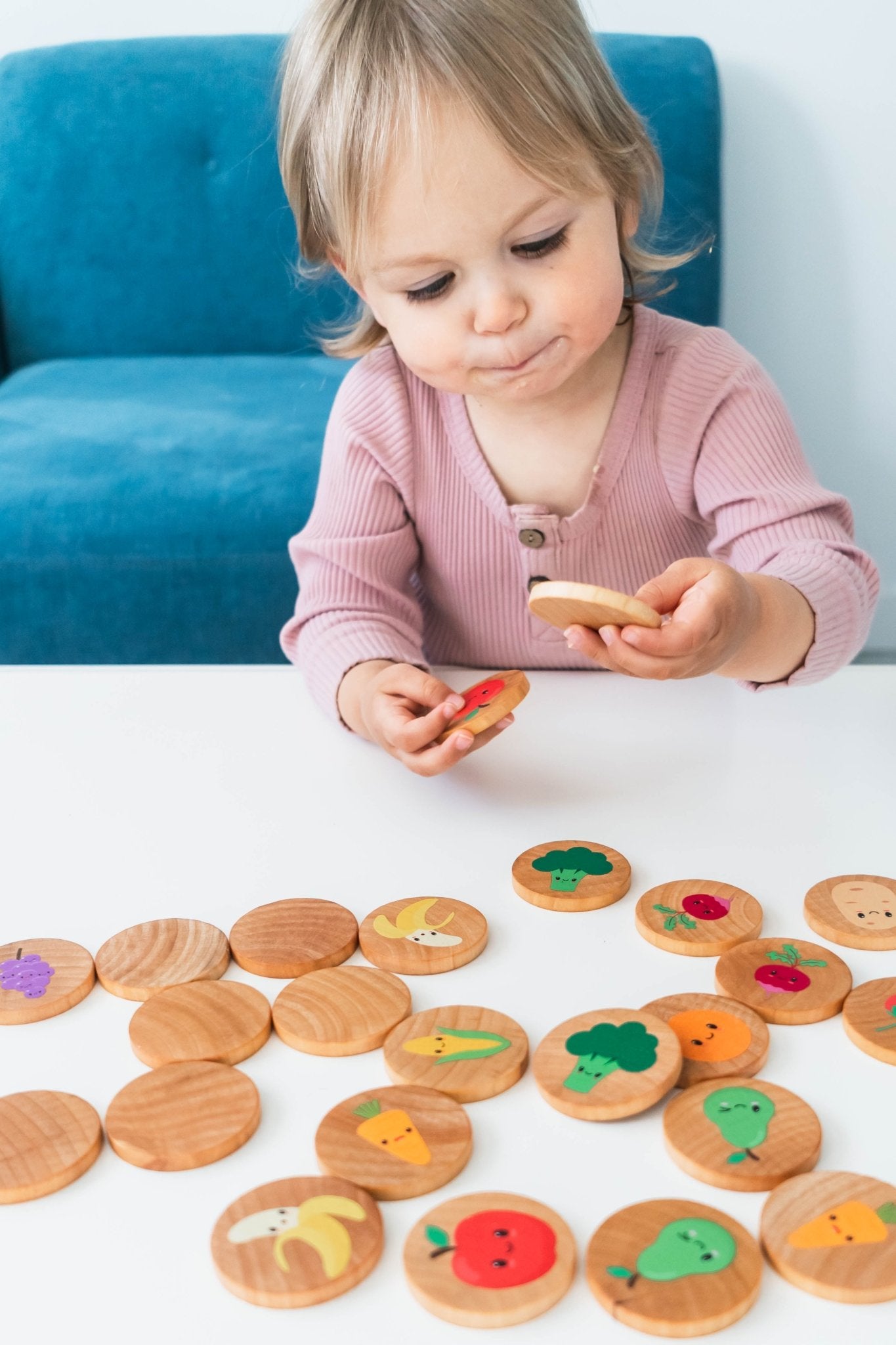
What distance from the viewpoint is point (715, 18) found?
1.90 m

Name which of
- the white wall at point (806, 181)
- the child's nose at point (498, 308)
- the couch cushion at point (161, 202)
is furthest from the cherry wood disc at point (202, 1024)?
the white wall at point (806, 181)

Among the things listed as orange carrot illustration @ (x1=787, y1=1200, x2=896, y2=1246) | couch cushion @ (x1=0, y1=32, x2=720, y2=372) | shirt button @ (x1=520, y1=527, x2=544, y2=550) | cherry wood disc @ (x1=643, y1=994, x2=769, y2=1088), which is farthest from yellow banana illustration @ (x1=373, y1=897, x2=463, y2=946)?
couch cushion @ (x1=0, y1=32, x2=720, y2=372)

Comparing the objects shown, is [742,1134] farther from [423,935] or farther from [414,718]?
[414,718]

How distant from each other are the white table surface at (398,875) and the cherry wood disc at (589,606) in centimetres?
11

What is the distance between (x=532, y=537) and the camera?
99cm

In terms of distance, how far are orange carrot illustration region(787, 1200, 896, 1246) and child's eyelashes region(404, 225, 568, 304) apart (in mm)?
590

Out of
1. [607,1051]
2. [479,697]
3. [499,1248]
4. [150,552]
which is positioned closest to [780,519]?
[479,697]

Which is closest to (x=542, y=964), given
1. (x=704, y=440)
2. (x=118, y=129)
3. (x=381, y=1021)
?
(x=381, y=1021)

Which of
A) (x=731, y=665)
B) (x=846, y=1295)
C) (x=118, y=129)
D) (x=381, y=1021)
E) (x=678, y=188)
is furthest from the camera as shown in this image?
(x=118, y=129)

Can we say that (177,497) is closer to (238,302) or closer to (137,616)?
(137,616)

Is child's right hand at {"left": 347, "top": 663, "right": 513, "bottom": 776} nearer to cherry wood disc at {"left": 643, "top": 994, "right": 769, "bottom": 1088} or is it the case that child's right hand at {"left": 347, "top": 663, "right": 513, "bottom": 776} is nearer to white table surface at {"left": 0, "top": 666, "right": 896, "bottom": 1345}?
white table surface at {"left": 0, "top": 666, "right": 896, "bottom": 1345}

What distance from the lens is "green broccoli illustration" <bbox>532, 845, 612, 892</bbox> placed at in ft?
2.06

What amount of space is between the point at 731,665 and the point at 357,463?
0.38 metres

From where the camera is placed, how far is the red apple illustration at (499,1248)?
396 millimetres
